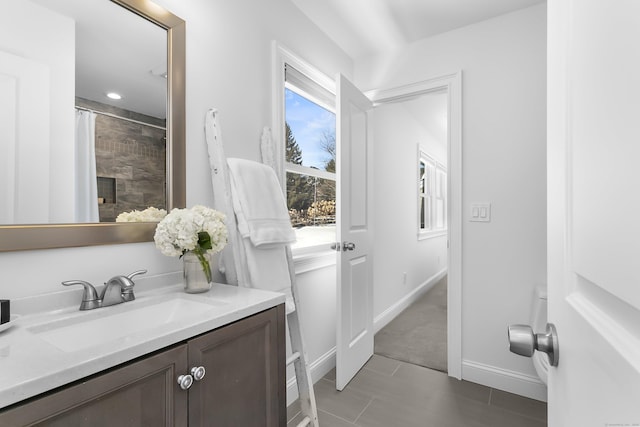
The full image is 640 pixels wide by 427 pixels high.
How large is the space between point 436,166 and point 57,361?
19.2 ft

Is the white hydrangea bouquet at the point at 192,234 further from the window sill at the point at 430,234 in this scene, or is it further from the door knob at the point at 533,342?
the window sill at the point at 430,234

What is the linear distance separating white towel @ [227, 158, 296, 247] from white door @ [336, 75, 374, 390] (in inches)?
21.0

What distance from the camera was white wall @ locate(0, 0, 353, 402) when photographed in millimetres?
1056

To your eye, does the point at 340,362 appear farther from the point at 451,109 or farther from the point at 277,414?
the point at 451,109

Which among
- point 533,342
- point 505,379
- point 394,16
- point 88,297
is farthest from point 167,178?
point 505,379

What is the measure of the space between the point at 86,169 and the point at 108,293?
0.44 metres

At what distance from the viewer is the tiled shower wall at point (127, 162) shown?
1183 millimetres

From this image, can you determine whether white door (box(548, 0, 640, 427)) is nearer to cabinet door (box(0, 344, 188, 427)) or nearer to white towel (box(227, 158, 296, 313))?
cabinet door (box(0, 344, 188, 427))

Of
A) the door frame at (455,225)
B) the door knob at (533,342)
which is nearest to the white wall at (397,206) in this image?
the door frame at (455,225)

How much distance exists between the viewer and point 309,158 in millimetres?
2486

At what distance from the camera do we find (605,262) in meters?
0.30

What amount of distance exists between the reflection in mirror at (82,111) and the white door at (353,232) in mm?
1148

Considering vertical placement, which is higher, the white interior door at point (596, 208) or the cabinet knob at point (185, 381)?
the white interior door at point (596, 208)

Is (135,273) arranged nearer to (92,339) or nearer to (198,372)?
(92,339)
